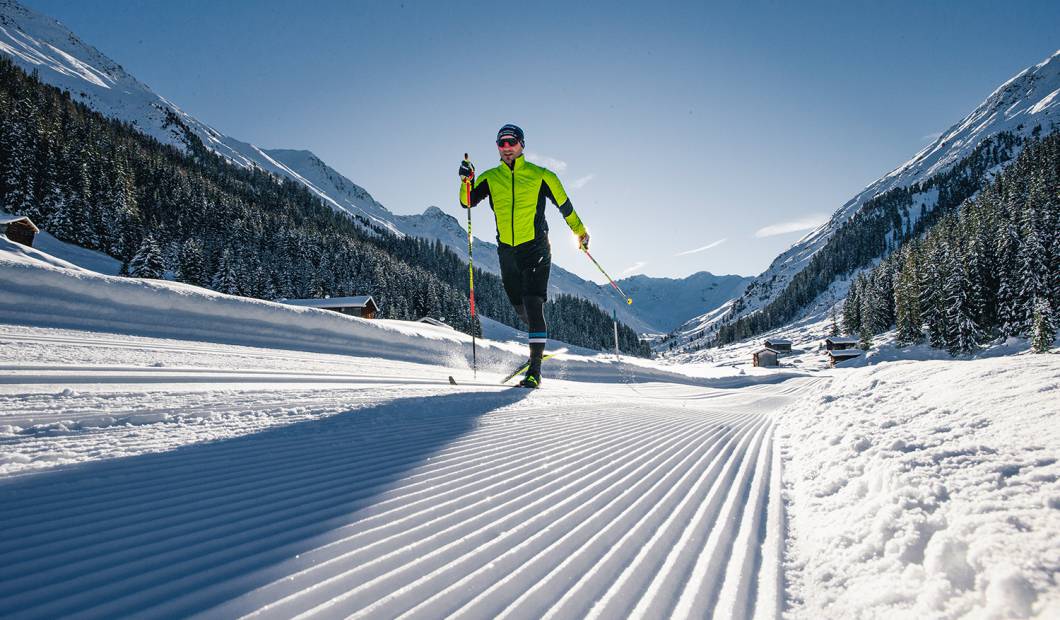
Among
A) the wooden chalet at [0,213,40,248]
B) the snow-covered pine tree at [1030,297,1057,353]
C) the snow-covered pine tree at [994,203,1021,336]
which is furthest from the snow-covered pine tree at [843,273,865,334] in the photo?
the wooden chalet at [0,213,40,248]

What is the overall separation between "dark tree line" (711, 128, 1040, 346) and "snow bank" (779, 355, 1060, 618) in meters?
151

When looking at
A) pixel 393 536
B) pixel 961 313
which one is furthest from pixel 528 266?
pixel 961 313

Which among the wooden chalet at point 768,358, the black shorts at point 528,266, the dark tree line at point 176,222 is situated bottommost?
the wooden chalet at point 768,358

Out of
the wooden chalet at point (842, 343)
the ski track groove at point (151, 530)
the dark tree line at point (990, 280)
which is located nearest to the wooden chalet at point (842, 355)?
the wooden chalet at point (842, 343)

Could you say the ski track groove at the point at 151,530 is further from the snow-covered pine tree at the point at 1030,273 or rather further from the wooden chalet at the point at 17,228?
the snow-covered pine tree at the point at 1030,273

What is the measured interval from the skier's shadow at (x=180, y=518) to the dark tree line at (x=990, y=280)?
45.3 m

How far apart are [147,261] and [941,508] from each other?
54584mm

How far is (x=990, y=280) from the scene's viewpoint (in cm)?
3850

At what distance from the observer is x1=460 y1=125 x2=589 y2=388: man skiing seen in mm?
7082

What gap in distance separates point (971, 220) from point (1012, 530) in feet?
214

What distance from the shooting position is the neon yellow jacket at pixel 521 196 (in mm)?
7082

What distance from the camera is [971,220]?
45.9 m

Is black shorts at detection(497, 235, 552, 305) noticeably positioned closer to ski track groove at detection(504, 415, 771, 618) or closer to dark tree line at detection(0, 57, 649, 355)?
ski track groove at detection(504, 415, 771, 618)

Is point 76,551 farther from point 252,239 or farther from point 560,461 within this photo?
point 252,239
